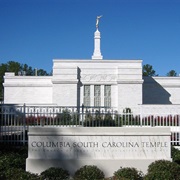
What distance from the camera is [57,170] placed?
6.67 meters

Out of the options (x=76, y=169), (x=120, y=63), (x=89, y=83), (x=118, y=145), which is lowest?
(x=76, y=169)

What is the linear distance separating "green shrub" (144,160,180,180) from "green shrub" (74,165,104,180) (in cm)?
99

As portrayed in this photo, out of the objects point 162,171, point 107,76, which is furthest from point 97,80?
point 162,171

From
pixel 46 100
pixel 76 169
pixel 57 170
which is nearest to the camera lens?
pixel 57 170

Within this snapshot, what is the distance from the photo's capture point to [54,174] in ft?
21.3

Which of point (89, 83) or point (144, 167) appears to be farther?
point (89, 83)

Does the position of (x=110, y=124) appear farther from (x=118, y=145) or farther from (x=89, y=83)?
(x=89, y=83)

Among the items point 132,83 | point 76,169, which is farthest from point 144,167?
point 132,83

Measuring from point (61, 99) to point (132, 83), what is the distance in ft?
21.0

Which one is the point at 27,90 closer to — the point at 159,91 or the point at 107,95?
the point at 107,95

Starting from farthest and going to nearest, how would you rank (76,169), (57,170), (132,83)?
(132,83) < (76,169) < (57,170)

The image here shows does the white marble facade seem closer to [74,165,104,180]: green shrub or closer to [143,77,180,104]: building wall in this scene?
[143,77,180,104]: building wall

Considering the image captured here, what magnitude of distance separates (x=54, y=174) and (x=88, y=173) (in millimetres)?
698

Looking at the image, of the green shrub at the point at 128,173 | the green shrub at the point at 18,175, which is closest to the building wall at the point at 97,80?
the green shrub at the point at 128,173
